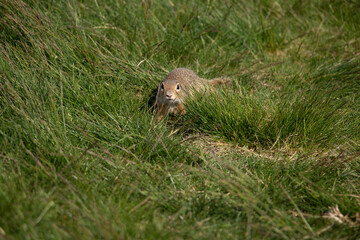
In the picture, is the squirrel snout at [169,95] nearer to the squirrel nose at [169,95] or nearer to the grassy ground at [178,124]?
the squirrel nose at [169,95]

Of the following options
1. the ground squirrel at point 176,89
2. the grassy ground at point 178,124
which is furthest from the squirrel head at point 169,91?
the grassy ground at point 178,124

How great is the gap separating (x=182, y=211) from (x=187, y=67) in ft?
7.56

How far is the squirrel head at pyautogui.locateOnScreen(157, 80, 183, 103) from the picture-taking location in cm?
371

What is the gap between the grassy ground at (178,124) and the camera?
231 cm

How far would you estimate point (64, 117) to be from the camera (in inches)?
119

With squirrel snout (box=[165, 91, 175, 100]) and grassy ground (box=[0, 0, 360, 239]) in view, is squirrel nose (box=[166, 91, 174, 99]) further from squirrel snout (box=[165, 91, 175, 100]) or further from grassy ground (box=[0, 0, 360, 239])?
grassy ground (box=[0, 0, 360, 239])

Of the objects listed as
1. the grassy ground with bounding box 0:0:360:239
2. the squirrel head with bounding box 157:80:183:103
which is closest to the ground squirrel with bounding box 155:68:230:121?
the squirrel head with bounding box 157:80:183:103

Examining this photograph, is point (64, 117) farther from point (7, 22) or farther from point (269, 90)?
point (269, 90)

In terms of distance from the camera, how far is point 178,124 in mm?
3693

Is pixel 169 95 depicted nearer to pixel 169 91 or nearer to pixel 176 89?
pixel 169 91

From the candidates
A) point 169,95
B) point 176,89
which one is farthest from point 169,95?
point 176,89

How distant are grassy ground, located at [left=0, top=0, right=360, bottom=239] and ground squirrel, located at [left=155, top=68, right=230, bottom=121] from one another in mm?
185

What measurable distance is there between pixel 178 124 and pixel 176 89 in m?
0.35

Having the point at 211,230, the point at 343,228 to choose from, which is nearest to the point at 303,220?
the point at 343,228
